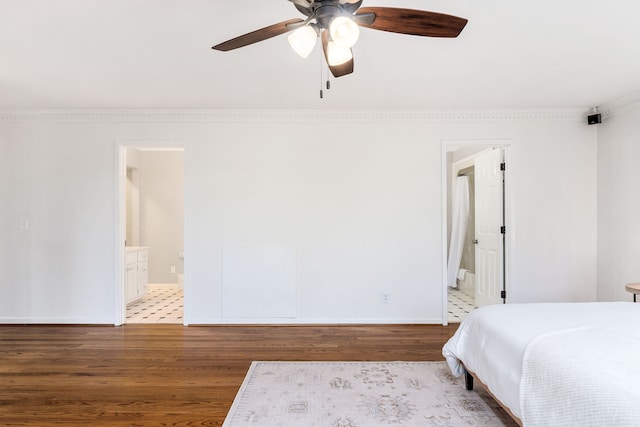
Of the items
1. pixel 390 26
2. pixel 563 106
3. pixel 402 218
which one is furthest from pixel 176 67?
pixel 563 106

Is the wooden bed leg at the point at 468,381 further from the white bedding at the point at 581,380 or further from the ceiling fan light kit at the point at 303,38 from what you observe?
the ceiling fan light kit at the point at 303,38

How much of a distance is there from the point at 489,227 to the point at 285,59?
10.1 ft

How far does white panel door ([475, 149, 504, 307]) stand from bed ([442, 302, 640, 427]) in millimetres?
1680

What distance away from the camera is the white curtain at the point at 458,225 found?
5570 mm

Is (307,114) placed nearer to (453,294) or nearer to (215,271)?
(215,271)

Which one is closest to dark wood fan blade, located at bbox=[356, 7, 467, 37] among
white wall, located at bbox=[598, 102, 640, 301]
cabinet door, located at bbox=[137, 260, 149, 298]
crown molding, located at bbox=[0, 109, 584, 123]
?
crown molding, located at bbox=[0, 109, 584, 123]

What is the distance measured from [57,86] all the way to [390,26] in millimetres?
3062

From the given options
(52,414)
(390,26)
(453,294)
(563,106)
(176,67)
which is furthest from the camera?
(453,294)

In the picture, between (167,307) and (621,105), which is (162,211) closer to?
(167,307)

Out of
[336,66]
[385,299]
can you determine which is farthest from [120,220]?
[336,66]

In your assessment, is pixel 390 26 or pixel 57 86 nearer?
pixel 390 26

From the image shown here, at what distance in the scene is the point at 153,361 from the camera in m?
2.87

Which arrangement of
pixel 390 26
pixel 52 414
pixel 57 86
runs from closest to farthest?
pixel 390 26, pixel 52 414, pixel 57 86

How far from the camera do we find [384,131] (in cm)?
385
